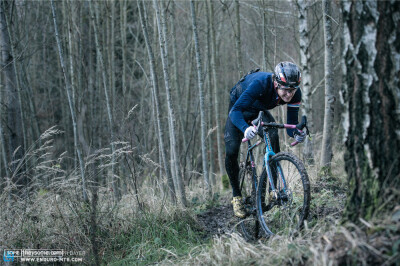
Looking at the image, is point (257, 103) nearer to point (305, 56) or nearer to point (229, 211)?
point (229, 211)

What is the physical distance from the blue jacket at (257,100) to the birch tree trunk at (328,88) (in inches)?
73.2

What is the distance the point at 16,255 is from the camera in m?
4.46

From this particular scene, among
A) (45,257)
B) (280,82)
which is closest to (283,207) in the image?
(280,82)

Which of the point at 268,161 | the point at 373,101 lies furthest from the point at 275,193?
the point at 373,101

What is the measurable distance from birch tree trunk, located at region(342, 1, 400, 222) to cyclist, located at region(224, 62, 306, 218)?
1.28 meters

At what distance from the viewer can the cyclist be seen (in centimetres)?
424

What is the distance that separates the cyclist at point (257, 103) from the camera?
13.9ft

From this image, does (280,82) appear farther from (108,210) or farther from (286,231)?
(108,210)

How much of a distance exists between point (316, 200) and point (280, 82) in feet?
5.63

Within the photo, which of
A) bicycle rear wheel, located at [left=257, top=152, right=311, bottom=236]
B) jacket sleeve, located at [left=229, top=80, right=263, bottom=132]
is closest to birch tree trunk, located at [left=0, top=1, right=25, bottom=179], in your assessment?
jacket sleeve, located at [left=229, top=80, right=263, bottom=132]

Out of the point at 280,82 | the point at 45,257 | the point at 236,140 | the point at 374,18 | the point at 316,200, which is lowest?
the point at 45,257

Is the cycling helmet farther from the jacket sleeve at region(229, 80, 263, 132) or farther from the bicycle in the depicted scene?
the bicycle

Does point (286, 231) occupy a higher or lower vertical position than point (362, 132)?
lower

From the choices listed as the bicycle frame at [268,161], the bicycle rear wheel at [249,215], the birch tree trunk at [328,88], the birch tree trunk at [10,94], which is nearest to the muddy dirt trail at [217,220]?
the bicycle rear wheel at [249,215]
